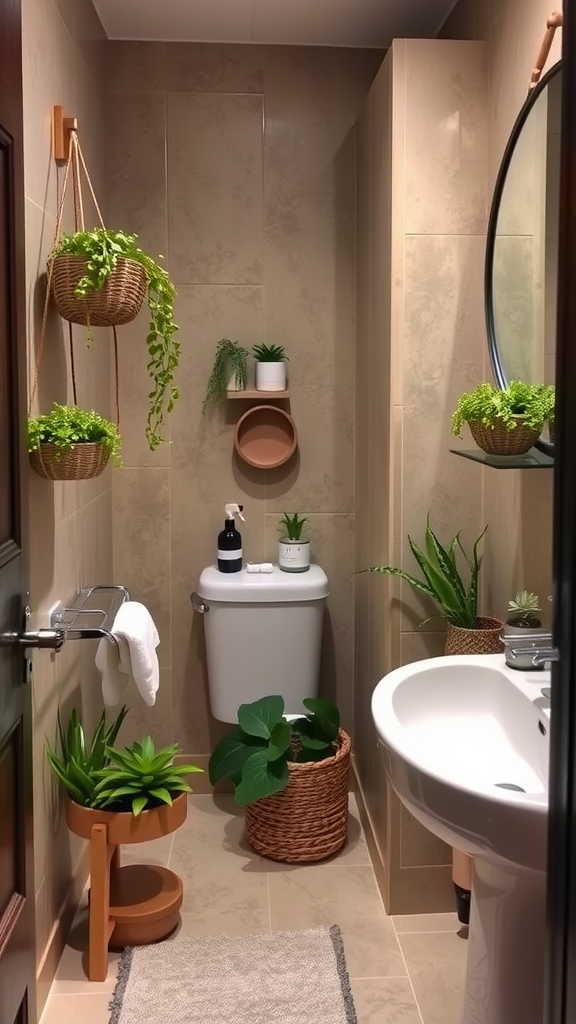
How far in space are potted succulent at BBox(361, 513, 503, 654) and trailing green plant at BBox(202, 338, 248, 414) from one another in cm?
87

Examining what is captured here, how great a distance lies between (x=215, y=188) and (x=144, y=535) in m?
1.11

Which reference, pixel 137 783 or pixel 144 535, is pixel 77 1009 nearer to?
pixel 137 783

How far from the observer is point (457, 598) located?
7.51 ft

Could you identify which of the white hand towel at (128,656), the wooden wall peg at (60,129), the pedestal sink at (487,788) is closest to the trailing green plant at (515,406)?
the pedestal sink at (487,788)

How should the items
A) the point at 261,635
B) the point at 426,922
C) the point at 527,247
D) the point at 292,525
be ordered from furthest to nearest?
1. the point at 292,525
2. the point at 261,635
3. the point at 426,922
4. the point at 527,247

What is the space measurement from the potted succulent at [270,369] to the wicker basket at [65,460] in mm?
1101

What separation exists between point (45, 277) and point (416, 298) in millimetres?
890

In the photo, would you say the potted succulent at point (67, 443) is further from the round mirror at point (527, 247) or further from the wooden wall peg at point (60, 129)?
the round mirror at point (527, 247)

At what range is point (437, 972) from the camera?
2.22 m

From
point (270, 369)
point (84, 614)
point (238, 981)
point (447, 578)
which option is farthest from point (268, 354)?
point (238, 981)

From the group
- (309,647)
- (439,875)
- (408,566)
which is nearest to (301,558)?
(309,647)

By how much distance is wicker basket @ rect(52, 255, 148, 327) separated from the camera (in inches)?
76.0

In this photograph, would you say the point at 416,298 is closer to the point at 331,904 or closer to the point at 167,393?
the point at 167,393

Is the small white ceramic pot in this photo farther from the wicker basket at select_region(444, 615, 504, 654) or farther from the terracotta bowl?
the wicker basket at select_region(444, 615, 504, 654)
